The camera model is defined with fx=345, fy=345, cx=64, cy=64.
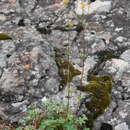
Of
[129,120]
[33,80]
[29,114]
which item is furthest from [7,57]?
[129,120]

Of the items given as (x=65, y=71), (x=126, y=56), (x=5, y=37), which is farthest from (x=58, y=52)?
(x=126, y=56)

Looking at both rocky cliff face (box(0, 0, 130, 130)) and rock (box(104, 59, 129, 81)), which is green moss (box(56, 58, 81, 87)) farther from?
rock (box(104, 59, 129, 81))

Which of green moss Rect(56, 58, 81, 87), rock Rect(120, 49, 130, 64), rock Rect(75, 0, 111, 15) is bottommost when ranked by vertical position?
green moss Rect(56, 58, 81, 87)

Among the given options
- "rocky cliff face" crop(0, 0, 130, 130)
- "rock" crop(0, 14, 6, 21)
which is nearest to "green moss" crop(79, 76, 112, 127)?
"rocky cliff face" crop(0, 0, 130, 130)

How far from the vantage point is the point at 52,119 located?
369cm

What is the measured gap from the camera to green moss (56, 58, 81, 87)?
14.7 ft

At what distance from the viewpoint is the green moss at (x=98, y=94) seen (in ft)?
13.3

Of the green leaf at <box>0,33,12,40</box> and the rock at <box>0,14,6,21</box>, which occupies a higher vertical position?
the rock at <box>0,14,6,21</box>

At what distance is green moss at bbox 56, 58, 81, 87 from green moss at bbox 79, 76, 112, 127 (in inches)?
9.4

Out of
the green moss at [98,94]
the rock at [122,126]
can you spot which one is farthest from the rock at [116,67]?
the rock at [122,126]

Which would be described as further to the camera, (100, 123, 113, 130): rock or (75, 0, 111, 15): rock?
(75, 0, 111, 15): rock

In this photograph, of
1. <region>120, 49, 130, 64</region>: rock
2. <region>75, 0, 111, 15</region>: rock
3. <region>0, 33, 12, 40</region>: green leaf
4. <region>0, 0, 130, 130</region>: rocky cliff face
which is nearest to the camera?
<region>0, 0, 130, 130</region>: rocky cliff face

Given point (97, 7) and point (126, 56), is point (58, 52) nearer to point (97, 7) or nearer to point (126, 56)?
point (126, 56)

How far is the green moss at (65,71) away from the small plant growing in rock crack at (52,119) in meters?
0.53
